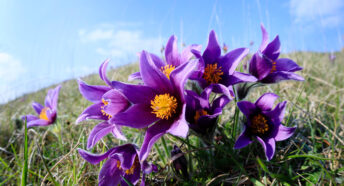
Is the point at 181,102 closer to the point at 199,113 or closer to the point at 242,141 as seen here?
the point at 199,113

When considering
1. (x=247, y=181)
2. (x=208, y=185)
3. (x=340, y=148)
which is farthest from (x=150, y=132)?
(x=340, y=148)

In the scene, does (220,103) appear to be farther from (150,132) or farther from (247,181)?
(247,181)

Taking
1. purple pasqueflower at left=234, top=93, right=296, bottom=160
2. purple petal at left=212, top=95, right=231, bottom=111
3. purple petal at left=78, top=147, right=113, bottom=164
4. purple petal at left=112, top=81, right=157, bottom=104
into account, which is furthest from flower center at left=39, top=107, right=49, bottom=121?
purple pasqueflower at left=234, top=93, right=296, bottom=160

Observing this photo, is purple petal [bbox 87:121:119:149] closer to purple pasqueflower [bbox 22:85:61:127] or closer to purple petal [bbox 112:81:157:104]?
purple petal [bbox 112:81:157:104]

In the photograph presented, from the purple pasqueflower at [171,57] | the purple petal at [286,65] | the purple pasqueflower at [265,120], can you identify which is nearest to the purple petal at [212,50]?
the purple pasqueflower at [171,57]

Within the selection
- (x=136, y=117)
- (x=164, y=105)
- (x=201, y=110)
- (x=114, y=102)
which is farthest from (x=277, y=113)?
(x=114, y=102)
